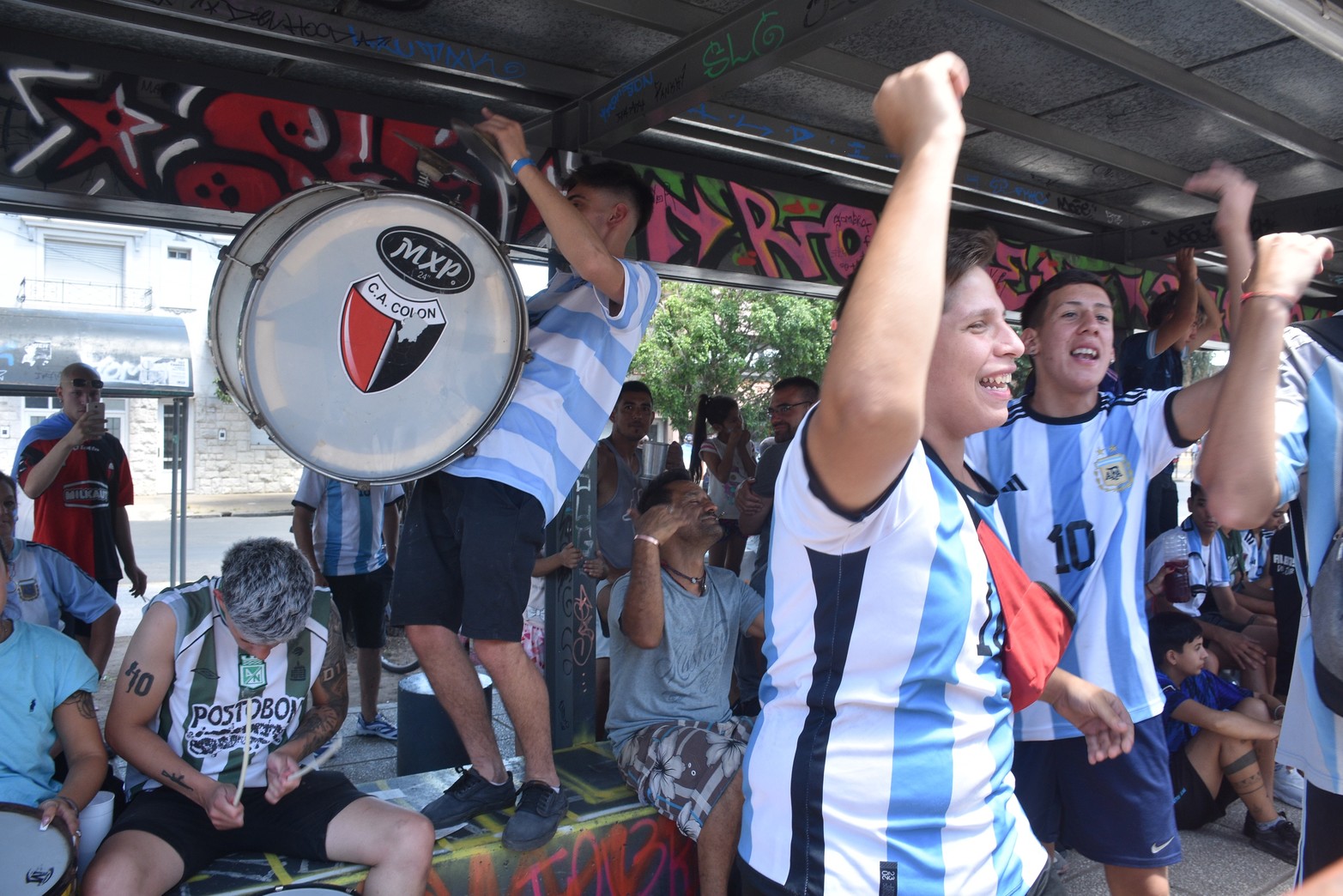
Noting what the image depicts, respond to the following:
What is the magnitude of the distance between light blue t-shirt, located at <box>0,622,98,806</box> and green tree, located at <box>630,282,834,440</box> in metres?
17.6

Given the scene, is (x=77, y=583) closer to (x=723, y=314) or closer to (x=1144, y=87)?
(x=1144, y=87)

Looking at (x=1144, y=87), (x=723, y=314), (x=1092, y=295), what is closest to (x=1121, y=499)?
(x=1092, y=295)

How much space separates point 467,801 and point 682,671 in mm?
796

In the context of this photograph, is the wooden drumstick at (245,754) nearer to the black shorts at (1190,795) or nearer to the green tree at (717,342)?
the black shorts at (1190,795)

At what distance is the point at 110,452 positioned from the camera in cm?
534

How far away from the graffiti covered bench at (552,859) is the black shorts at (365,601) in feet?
6.48

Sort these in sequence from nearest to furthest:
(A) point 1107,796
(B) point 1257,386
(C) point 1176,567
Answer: (B) point 1257,386 < (A) point 1107,796 < (C) point 1176,567

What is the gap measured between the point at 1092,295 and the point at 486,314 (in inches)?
63.6

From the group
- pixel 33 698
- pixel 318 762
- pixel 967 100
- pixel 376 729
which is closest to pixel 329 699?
pixel 318 762

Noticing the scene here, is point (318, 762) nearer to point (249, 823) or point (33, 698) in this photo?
point (249, 823)

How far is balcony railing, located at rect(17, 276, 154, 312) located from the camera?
79.9 ft

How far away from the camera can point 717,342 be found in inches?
797

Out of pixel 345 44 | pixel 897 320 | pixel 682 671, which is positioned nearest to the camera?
pixel 897 320

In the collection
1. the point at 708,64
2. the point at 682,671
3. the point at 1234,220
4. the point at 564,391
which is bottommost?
the point at 682,671
